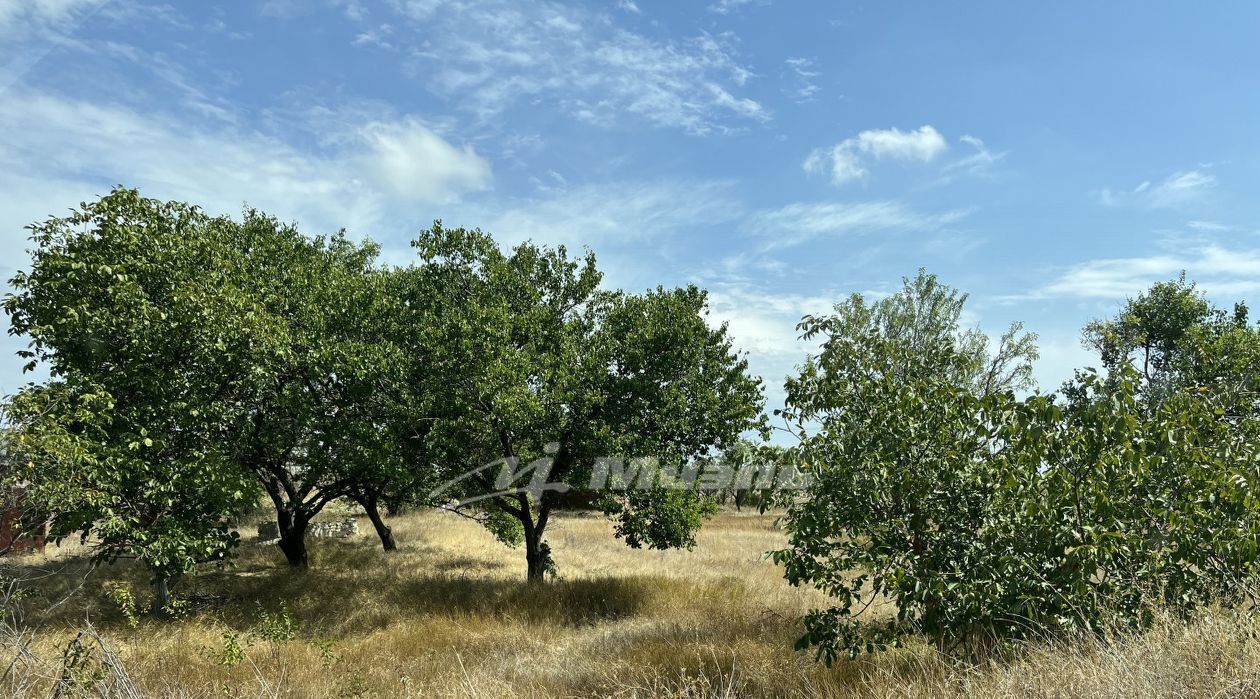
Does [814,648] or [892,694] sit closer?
[892,694]

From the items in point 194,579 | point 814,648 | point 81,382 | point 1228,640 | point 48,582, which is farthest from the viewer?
point 194,579

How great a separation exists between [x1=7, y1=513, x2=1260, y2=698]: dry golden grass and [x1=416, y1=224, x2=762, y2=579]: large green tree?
2691 millimetres

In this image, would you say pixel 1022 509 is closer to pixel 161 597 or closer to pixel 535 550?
pixel 535 550

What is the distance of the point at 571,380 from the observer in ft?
58.6

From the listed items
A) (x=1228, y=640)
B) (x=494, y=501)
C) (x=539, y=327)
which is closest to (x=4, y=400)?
(x=539, y=327)

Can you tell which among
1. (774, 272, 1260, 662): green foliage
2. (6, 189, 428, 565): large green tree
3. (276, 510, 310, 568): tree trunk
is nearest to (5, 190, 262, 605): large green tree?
(6, 189, 428, 565): large green tree

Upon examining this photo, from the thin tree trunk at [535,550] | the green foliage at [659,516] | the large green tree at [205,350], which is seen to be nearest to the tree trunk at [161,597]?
the large green tree at [205,350]

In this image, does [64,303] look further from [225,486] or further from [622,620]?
[622,620]

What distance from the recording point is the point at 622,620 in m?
16.5

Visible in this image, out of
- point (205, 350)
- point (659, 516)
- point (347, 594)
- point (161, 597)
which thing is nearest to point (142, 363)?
point (205, 350)

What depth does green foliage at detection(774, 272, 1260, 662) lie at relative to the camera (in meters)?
6.78

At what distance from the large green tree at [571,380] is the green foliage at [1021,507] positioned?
→ 933 cm

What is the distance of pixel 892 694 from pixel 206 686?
7942 millimetres

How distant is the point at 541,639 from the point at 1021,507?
32.0ft
